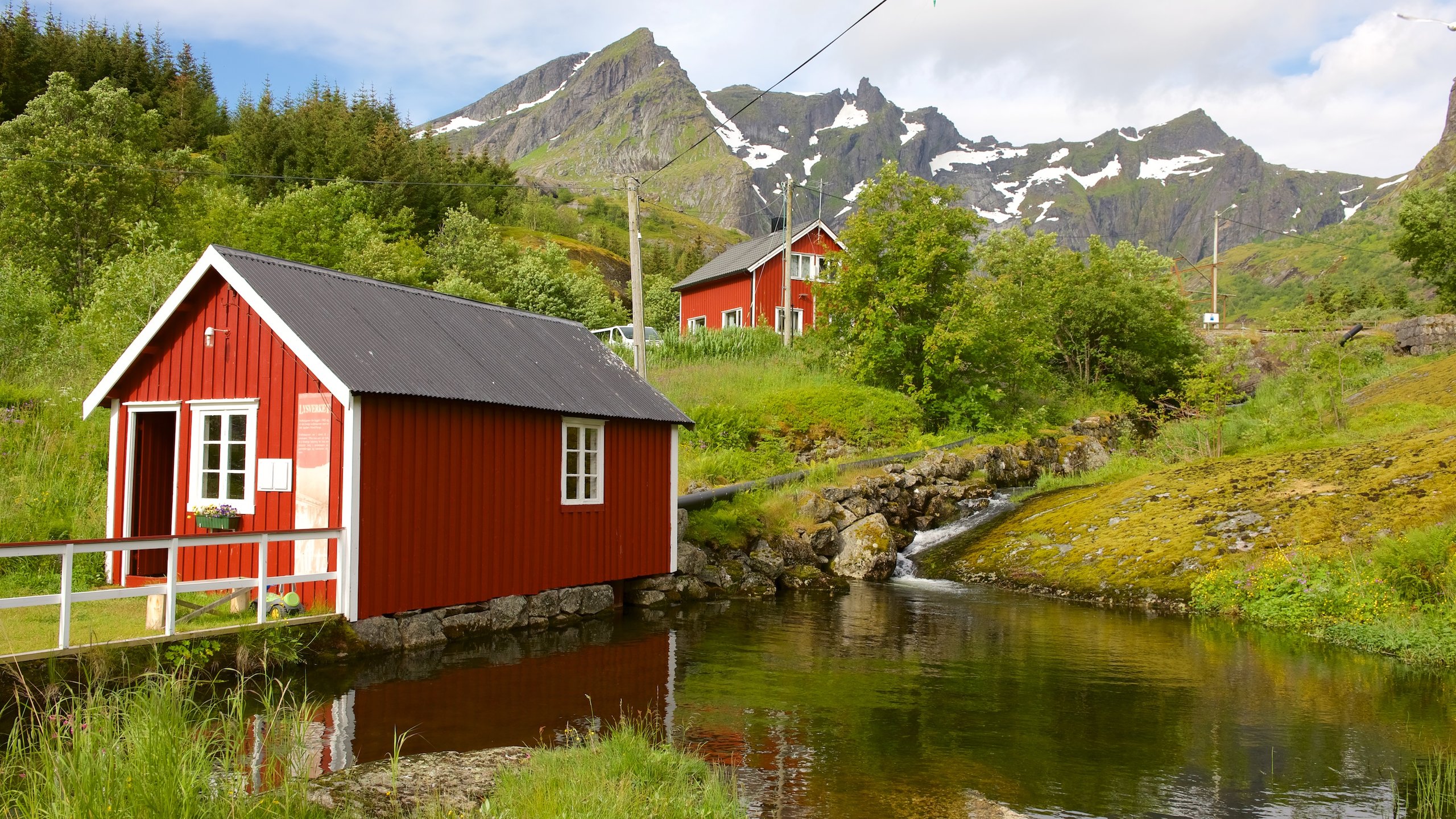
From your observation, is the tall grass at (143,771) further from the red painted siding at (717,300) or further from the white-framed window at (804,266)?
the white-framed window at (804,266)

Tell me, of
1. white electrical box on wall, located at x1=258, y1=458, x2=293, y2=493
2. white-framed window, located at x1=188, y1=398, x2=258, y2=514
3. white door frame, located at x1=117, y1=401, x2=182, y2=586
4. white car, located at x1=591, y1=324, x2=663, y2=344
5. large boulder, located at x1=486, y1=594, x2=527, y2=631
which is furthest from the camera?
white car, located at x1=591, y1=324, x2=663, y2=344

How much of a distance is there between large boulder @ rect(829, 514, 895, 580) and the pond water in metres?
5.04

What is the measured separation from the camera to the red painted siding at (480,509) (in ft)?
40.3

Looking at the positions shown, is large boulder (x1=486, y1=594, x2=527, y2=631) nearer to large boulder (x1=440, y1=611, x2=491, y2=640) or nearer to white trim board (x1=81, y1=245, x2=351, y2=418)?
large boulder (x1=440, y1=611, x2=491, y2=640)

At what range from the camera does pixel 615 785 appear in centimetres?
618

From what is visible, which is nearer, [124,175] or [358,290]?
[358,290]

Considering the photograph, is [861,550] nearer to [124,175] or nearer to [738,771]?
[738,771]

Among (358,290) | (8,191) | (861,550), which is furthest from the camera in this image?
(8,191)

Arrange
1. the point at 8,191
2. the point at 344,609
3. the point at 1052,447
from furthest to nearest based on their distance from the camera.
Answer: the point at 8,191 < the point at 1052,447 < the point at 344,609

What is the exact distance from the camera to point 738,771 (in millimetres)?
7883

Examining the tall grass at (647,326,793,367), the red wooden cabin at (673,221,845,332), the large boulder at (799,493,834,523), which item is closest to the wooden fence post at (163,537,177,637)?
the large boulder at (799,493,834,523)

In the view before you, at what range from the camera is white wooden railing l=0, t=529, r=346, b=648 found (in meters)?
8.92

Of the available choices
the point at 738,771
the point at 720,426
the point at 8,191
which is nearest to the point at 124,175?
the point at 8,191

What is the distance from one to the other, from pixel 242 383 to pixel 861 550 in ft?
41.9
